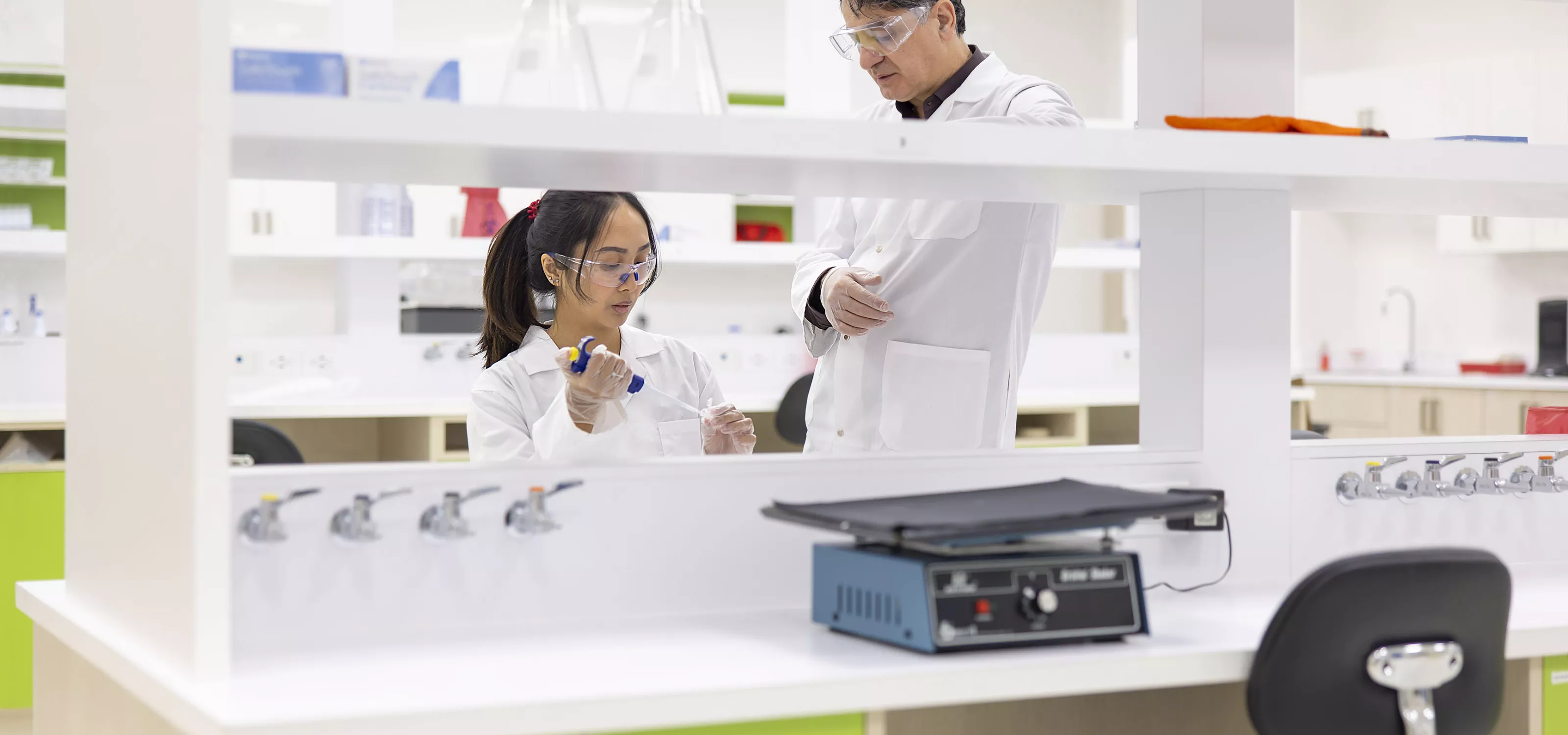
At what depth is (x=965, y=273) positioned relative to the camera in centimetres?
208

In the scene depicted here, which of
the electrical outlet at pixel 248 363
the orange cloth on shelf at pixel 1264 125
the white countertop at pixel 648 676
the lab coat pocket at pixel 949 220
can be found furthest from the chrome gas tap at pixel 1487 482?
the electrical outlet at pixel 248 363

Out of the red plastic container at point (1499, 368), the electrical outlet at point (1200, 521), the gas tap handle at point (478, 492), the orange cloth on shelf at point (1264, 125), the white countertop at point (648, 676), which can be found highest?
the orange cloth on shelf at point (1264, 125)

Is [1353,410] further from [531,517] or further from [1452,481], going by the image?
[531,517]

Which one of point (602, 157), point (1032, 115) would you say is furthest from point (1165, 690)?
point (602, 157)

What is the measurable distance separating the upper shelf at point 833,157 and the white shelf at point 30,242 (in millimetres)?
3095

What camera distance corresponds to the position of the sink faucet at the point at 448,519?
1391 mm

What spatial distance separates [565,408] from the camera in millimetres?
1862

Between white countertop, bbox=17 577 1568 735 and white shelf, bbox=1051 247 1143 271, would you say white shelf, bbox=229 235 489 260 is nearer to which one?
white shelf, bbox=1051 247 1143 271

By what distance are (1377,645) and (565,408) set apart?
41.6 inches

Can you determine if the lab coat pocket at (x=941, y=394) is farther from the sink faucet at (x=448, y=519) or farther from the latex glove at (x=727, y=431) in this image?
the sink faucet at (x=448, y=519)

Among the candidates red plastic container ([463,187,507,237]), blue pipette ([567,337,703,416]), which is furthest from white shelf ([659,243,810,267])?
blue pipette ([567,337,703,416])

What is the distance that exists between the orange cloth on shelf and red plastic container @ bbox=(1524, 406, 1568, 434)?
2.63 ft

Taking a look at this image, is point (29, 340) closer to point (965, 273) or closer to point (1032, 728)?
point (965, 273)

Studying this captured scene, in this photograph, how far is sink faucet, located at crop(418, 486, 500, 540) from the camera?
139 centimetres
